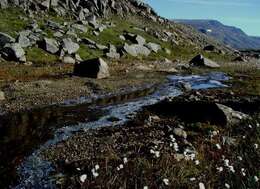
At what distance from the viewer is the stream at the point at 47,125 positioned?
21.7 meters

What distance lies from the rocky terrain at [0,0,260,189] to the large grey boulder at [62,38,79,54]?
0.51 feet

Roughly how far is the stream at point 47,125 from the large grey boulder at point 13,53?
19.1 meters

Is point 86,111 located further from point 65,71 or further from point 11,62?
point 11,62

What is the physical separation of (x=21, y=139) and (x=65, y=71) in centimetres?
3131

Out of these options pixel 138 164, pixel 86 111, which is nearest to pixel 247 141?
pixel 138 164

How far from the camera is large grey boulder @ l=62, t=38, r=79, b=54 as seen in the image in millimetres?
71875

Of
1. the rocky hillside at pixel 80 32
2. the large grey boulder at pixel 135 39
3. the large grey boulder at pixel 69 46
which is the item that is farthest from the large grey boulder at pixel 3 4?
the large grey boulder at pixel 135 39

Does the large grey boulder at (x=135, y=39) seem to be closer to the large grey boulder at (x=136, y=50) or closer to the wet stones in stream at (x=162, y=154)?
the large grey boulder at (x=136, y=50)

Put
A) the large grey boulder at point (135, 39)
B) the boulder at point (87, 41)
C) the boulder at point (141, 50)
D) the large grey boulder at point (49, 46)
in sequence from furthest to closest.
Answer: the large grey boulder at point (135, 39) → the boulder at point (141, 50) → the boulder at point (87, 41) → the large grey boulder at point (49, 46)

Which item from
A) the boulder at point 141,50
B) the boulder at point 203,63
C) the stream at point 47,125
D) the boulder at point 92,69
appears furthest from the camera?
the boulder at point 141,50

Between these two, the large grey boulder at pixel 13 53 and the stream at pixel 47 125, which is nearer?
the stream at pixel 47 125

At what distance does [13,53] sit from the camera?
2427 inches

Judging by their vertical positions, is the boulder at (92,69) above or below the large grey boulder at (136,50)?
above

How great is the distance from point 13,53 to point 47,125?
107 ft
